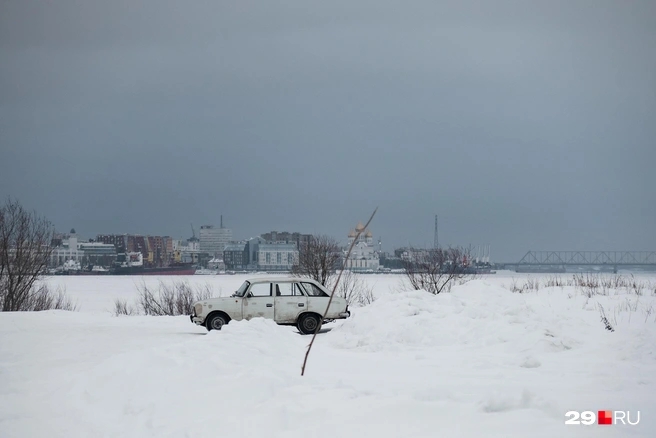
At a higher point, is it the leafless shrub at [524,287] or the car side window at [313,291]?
the car side window at [313,291]

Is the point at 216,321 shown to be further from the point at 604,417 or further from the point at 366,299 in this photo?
the point at 366,299

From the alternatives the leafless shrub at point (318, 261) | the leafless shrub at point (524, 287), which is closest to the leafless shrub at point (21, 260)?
the leafless shrub at point (318, 261)

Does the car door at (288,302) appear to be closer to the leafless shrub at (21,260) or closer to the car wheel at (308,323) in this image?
the car wheel at (308,323)

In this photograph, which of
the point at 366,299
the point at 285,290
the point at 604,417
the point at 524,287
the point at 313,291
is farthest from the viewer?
the point at 524,287

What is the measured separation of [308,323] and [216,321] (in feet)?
8.73

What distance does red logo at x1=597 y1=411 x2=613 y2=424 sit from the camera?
7.22 meters

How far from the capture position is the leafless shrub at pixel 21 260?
106 ft

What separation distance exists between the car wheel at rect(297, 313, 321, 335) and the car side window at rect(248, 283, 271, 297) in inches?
49.4

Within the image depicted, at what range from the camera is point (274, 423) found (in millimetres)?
7309

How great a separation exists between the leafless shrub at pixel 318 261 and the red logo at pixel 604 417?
82.6 ft

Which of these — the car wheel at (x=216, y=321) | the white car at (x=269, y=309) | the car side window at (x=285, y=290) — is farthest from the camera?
the car side window at (x=285, y=290)

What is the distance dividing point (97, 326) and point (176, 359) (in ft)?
44.6

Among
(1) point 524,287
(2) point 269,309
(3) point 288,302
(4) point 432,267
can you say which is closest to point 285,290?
(3) point 288,302

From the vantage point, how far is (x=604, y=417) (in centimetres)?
738
